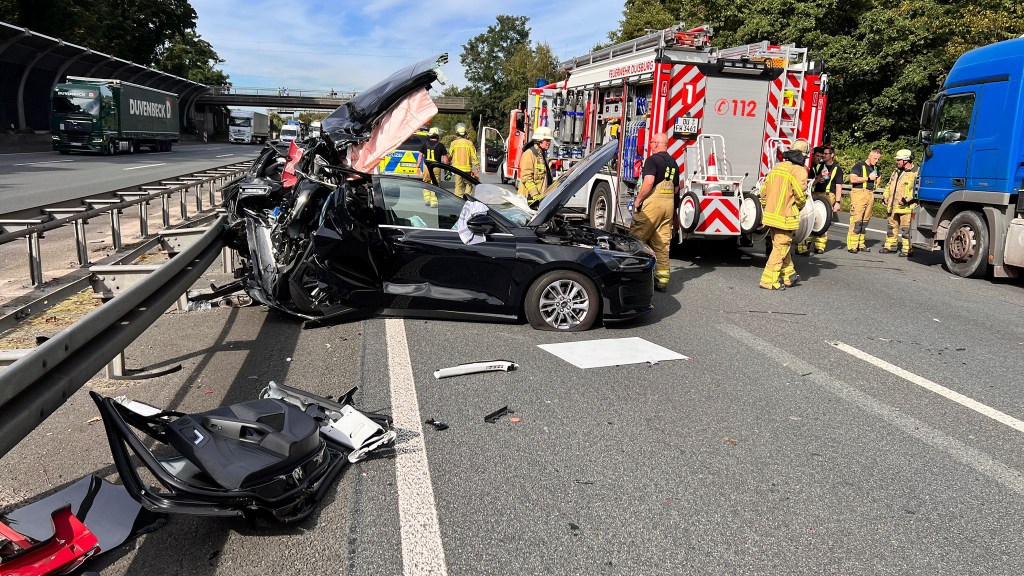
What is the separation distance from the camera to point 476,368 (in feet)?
17.1

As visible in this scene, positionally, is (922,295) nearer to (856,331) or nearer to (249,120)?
(856,331)

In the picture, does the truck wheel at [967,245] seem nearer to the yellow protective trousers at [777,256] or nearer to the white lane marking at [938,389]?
the yellow protective trousers at [777,256]

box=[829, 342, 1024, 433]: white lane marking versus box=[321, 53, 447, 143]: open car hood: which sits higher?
box=[321, 53, 447, 143]: open car hood

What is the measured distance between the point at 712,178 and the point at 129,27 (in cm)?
5786

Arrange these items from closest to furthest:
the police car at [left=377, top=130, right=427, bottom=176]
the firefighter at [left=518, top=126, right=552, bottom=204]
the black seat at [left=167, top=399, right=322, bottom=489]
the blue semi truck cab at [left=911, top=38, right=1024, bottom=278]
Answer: the black seat at [left=167, top=399, right=322, bottom=489]
the blue semi truck cab at [left=911, top=38, right=1024, bottom=278]
the firefighter at [left=518, top=126, right=552, bottom=204]
the police car at [left=377, top=130, right=427, bottom=176]

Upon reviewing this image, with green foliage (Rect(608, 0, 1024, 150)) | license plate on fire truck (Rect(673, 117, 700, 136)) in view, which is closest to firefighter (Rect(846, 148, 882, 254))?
license plate on fire truck (Rect(673, 117, 700, 136))

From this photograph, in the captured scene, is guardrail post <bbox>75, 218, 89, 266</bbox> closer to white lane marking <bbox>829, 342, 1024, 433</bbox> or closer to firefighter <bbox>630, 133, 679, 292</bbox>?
firefighter <bbox>630, 133, 679, 292</bbox>

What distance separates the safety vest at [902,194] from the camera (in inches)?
494

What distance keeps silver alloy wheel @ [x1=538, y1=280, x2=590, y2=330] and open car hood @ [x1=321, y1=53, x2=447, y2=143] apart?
6.98 ft

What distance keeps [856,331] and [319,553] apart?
570 cm

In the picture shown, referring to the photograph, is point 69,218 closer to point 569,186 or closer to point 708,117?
point 569,186

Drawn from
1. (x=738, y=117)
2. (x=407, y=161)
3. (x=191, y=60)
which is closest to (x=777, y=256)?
(x=738, y=117)

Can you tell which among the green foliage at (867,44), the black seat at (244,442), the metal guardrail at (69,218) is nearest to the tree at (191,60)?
the green foliage at (867,44)

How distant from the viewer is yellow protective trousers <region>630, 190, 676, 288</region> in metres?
8.44
